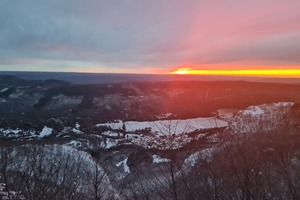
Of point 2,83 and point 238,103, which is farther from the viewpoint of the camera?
point 2,83

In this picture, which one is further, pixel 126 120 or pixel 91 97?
pixel 91 97

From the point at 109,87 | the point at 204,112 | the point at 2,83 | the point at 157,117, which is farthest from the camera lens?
the point at 2,83

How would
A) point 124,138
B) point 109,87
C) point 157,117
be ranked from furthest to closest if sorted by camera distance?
1. point 109,87
2. point 157,117
3. point 124,138

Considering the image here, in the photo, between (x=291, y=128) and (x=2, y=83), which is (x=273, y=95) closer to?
(x=291, y=128)

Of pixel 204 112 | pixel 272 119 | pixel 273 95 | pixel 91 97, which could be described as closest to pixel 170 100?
pixel 204 112

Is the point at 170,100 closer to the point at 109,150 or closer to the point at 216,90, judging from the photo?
the point at 216,90

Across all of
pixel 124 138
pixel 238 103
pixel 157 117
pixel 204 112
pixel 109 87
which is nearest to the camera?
pixel 124 138

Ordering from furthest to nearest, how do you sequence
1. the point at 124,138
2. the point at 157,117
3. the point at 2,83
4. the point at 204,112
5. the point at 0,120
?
the point at 2,83 → the point at 204,112 → the point at 157,117 → the point at 0,120 → the point at 124,138

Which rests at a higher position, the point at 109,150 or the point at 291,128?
the point at 291,128

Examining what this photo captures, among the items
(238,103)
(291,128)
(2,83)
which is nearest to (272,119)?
(291,128)
